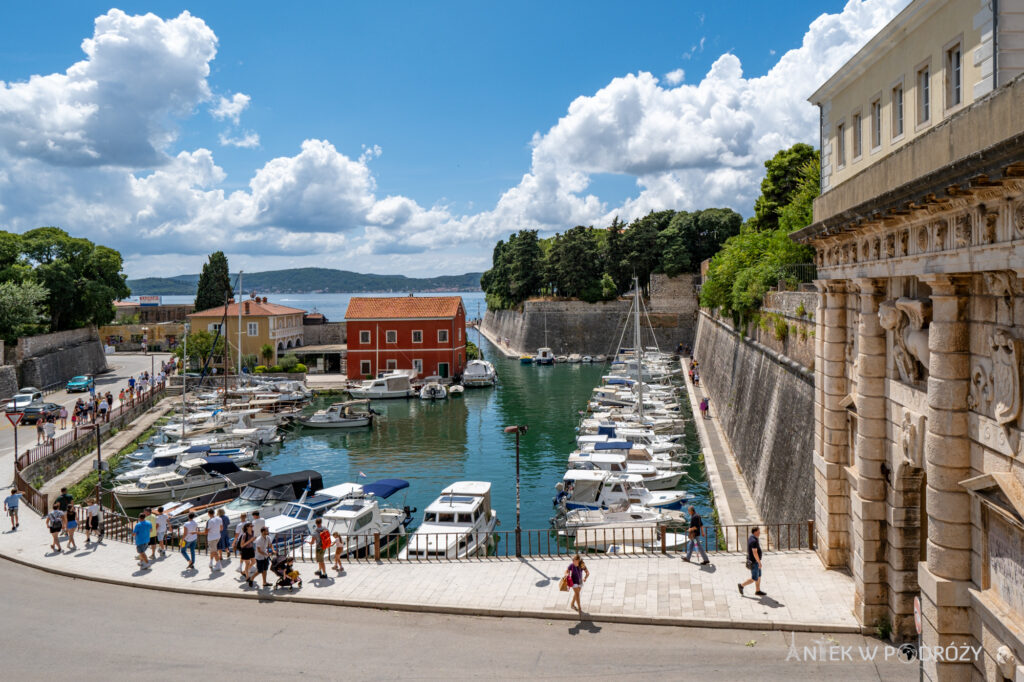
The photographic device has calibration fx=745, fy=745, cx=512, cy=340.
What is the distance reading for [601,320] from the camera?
284ft

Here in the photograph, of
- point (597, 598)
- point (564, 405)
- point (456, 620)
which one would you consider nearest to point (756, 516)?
point (597, 598)

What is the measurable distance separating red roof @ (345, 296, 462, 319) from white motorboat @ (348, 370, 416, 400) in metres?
6.67

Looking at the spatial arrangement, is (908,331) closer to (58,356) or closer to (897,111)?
(897,111)

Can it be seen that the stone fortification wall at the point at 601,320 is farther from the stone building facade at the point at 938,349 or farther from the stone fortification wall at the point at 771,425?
the stone building facade at the point at 938,349

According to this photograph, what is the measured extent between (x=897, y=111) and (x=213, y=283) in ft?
277

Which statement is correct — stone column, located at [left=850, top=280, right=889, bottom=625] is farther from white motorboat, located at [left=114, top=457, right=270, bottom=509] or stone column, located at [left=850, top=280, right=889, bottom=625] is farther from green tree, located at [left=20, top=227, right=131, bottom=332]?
green tree, located at [left=20, top=227, right=131, bottom=332]

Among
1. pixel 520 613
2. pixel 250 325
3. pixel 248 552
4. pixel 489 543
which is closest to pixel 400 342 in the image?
pixel 250 325

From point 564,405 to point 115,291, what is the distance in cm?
4075

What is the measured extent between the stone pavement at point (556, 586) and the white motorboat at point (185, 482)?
36.1ft

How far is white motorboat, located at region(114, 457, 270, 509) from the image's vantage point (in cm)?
2919

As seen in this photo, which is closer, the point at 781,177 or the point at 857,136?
the point at 857,136

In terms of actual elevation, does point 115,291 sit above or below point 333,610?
above

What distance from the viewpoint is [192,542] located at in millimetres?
17172

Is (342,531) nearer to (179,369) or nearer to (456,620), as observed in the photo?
(456,620)
